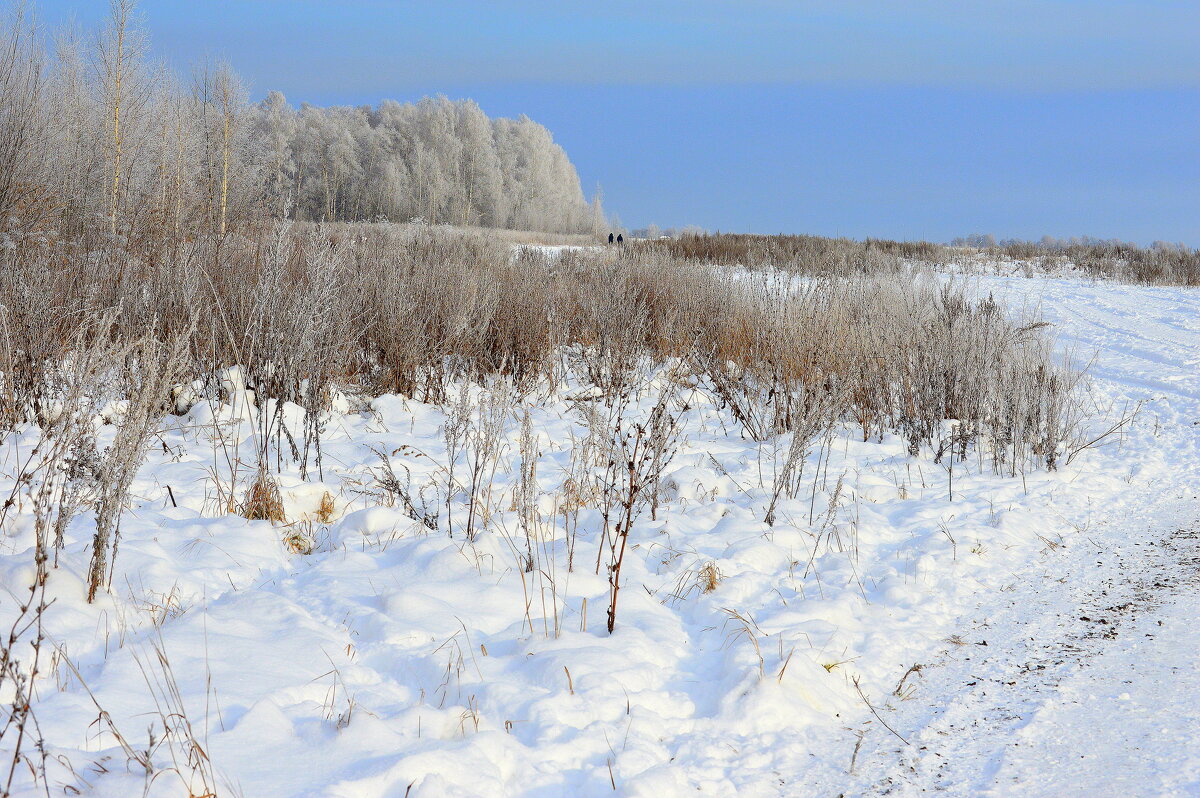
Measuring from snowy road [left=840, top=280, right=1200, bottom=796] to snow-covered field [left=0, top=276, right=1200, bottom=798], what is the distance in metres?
0.01

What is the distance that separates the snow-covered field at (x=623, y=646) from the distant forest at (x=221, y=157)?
364cm

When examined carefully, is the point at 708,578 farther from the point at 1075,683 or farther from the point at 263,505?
the point at 263,505

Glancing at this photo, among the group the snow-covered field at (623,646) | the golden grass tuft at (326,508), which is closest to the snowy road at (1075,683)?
the snow-covered field at (623,646)

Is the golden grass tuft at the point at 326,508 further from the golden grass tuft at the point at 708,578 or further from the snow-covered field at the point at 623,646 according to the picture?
the golden grass tuft at the point at 708,578

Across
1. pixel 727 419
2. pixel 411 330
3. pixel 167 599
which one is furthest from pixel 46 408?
pixel 727 419

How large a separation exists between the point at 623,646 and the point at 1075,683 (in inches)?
58.2

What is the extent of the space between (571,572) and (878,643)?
121 cm

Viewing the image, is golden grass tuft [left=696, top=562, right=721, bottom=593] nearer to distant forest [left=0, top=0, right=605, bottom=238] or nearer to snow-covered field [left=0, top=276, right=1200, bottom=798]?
snow-covered field [left=0, top=276, right=1200, bottom=798]

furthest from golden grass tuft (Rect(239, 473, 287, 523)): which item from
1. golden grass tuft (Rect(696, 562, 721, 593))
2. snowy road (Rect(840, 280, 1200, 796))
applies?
snowy road (Rect(840, 280, 1200, 796))

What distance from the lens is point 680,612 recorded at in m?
3.20

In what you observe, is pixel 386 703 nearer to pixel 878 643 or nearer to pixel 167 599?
pixel 167 599

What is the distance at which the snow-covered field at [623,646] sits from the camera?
210 centimetres

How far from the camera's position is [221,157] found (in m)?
21.5

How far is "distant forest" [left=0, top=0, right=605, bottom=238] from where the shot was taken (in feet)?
32.3
